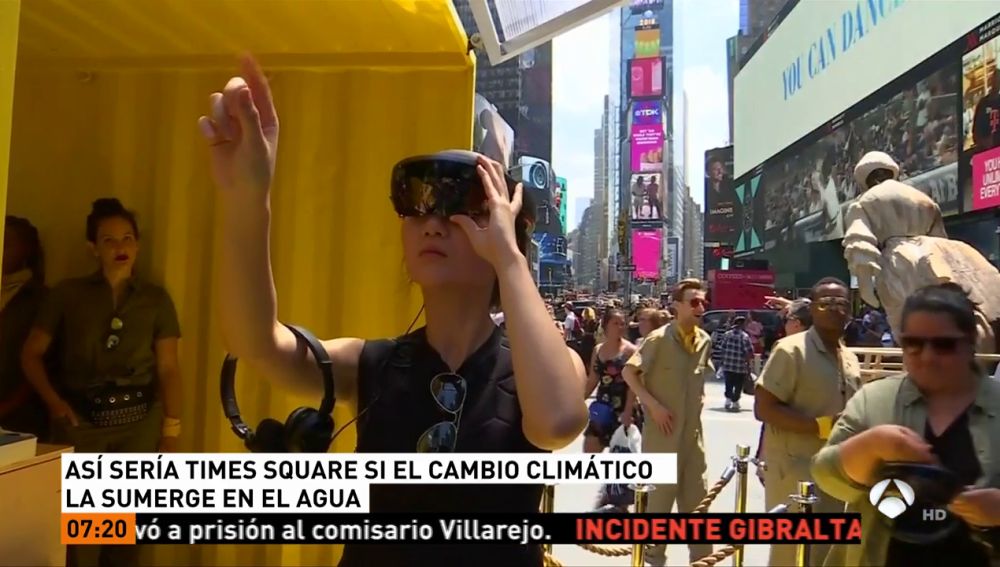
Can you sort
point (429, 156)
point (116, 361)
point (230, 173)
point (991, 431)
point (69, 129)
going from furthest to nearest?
point (69, 129) < point (116, 361) < point (991, 431) < point (429, 156) < point (230, 173)

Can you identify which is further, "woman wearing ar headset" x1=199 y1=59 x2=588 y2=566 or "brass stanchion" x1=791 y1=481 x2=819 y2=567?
"brass stanchion" x1=791 y1=481 x2=819 y2=567

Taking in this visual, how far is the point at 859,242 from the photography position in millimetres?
1895

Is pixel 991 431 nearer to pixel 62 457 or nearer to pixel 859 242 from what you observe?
pixel 859 242

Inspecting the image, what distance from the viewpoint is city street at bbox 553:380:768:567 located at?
170cm

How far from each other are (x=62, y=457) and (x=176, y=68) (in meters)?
1.25

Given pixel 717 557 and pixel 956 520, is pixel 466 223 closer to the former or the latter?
pixel 956 520

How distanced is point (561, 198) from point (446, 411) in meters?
1.18

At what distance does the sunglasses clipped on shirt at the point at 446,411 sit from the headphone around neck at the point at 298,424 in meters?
0.14

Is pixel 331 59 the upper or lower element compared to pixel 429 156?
upper

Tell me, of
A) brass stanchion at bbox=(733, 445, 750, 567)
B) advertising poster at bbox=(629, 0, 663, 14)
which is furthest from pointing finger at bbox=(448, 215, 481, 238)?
advertising poster at bbox=(629, 0, 663, 14)

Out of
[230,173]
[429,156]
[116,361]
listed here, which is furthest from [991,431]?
[116,361]

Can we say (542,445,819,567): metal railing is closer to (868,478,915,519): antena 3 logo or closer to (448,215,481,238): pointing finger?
(868,478,915,519): antena 3 logo

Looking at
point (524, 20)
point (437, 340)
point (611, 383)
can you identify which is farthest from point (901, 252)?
point (437, 340)

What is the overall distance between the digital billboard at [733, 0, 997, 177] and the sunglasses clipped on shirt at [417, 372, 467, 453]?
7.56 feet
